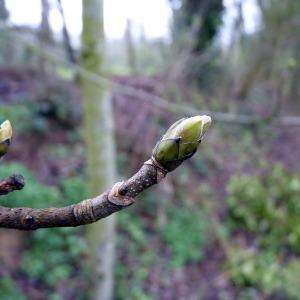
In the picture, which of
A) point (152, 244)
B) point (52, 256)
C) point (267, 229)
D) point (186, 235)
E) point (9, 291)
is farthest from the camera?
point (267, 229)

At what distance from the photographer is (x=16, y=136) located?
6.65 m

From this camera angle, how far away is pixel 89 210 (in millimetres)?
648

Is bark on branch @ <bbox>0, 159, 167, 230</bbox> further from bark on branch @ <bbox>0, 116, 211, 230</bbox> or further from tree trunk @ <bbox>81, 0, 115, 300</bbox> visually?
tree trunk @ <bbox>81, 0, 115, 300</bbox>

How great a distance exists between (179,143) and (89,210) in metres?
0.19

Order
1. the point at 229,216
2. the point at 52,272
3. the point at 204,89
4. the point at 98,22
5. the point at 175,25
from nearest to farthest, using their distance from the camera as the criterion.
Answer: the point at 98,22 → the point at 52,272 → the point at 229,216 → the point at 175,25 → the point at 204,89

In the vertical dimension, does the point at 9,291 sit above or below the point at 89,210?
below

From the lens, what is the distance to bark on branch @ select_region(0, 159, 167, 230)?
61 centimetres

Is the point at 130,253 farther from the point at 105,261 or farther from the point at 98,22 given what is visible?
the point at 98,22

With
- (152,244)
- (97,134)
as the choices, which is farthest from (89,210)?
(152,244)

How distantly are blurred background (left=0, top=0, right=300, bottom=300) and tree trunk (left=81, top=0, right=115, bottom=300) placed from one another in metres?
0.17

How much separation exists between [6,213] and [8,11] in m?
7.07

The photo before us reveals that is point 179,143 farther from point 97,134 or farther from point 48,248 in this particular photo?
point 48,248

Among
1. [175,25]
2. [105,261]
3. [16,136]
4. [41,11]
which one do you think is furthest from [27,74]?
[105,261]

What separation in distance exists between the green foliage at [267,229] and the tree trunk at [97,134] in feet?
8.00
